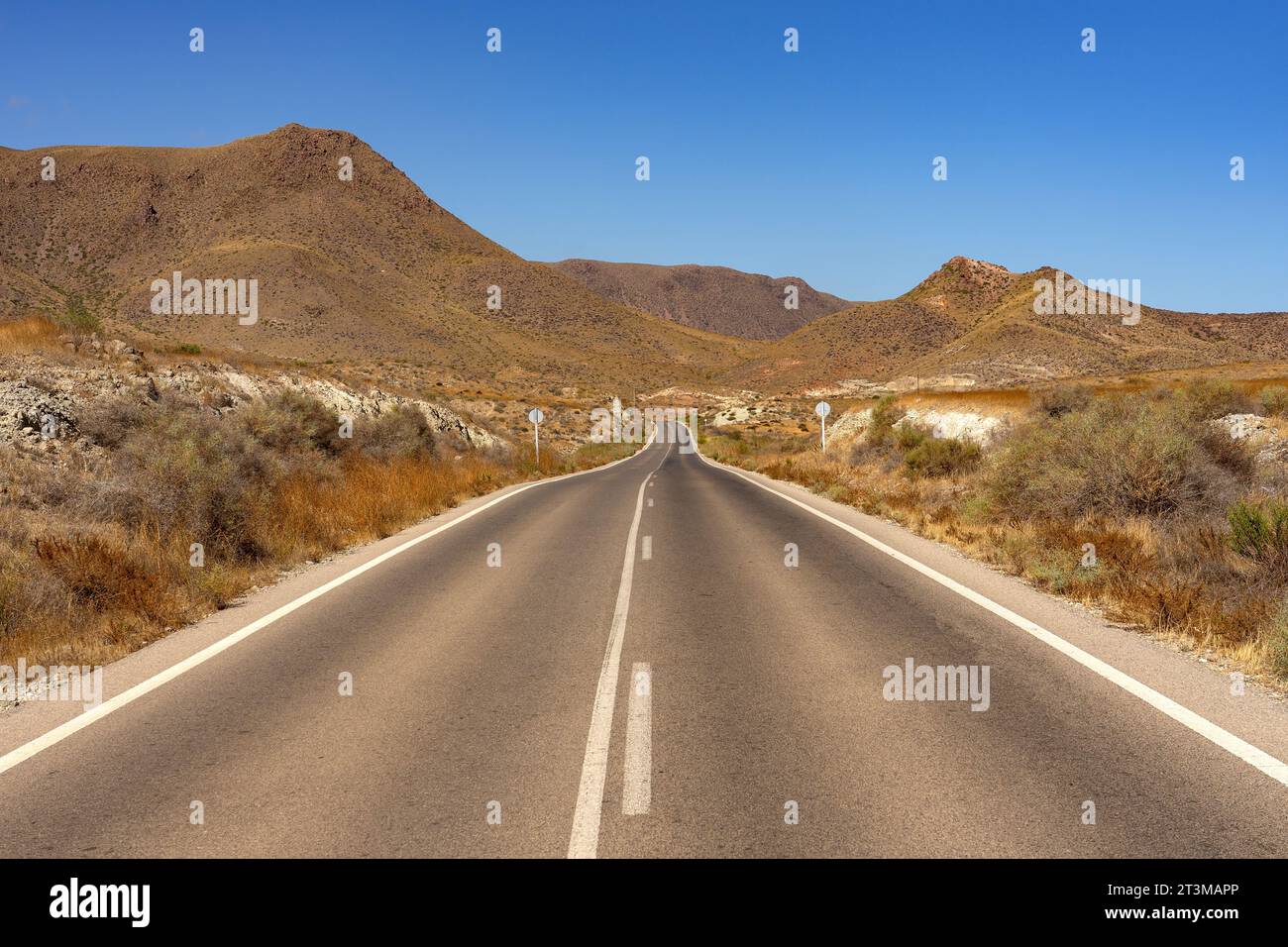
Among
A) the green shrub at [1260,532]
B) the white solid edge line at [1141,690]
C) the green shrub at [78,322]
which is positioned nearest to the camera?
the white solid edge line at [1141,690]

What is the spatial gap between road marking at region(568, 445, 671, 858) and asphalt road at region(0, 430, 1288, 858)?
0.07ft

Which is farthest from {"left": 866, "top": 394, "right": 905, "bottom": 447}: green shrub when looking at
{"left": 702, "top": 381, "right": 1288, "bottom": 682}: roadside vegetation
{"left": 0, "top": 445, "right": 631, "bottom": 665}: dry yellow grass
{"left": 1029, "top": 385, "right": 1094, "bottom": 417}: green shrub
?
{"left": 0, "top": 445, "right": 631, "bottom": 665}: dry yellow grass

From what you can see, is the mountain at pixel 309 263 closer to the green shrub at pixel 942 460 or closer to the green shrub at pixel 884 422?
the green shrub at pixel 884 422

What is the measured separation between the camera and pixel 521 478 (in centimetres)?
2948

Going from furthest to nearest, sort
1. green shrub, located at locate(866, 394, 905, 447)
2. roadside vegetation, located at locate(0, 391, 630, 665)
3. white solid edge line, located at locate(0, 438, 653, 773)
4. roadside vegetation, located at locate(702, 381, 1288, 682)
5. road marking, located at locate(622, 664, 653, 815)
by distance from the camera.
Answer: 1. green shrub, located at locate(866, 394, 905, 447)
2. roadside vegetation, located at locate(0, 391, 630, 665)
3. roadside vegetation, located at locate(702, 381, 1288, 682)
4. white solid edge line, located at locate(0, 438, 653, 773)
5. road marking, located at locate(622, 664, 653, 815)

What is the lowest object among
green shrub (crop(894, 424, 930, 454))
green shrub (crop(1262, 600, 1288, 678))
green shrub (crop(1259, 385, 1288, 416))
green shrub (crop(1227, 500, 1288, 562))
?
green shrub (crop(1262, 600, 1288, 678))

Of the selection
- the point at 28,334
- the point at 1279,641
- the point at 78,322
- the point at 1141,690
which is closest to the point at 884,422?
the point at 1279,641

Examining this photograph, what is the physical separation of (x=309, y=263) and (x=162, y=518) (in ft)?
335

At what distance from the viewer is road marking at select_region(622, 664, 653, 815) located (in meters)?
4.03

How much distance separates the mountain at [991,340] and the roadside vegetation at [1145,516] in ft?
167

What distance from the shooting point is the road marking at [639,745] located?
403 centimetres

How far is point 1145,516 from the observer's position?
1095cm

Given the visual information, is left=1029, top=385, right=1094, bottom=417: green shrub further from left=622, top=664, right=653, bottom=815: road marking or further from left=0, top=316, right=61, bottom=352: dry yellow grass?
left=0, top=316, right=61, bottom=352: dry yellow grass

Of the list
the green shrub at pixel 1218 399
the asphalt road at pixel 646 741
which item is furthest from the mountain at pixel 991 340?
the asphalt road at pixel 646 741
